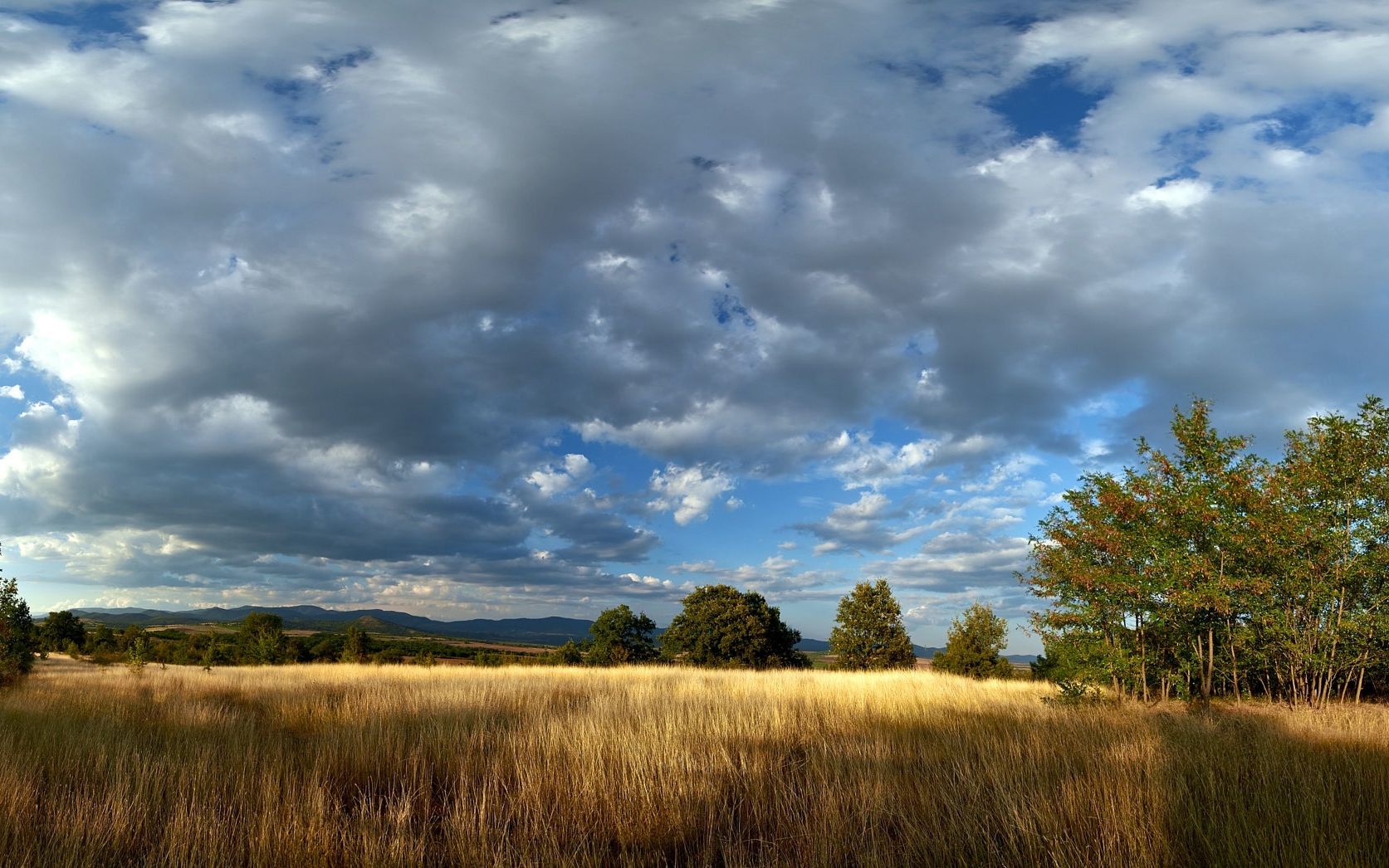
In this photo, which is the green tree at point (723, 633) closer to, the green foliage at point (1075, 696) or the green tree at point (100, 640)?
the green foliage at point (1075, 696)

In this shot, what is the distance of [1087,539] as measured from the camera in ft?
47.7

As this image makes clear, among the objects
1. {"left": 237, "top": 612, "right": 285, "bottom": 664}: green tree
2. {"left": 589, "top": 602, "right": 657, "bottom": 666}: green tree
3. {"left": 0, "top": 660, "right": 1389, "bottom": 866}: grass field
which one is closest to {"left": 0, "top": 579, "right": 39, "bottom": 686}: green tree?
{"left": 0, "top": 660, "right": 1389, "bottom": 866}: grass field

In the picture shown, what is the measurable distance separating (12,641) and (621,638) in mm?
32467

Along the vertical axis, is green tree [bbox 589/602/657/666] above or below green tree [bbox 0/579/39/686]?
below

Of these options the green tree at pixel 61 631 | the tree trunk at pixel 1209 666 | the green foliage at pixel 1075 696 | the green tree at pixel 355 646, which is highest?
the tree trunk at pixel 1209 666

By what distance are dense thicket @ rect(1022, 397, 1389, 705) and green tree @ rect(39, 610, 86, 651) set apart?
66121mm

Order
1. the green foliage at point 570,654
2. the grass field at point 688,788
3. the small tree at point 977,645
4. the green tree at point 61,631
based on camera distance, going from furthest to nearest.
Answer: the green tree at point 61,631, the green foliage at point 570,654, the small tree at point 977,645, the grass field at point 688,788

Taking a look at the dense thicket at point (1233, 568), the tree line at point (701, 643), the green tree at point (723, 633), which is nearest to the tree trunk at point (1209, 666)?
the dense thicket at point (1233, 568)

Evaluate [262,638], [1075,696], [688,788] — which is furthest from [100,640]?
[1075,696]

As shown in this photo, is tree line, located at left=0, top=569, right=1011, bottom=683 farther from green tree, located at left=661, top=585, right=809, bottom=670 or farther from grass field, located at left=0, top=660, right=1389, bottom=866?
grass field, located at left=0, top=660, right=1389, bottom=866

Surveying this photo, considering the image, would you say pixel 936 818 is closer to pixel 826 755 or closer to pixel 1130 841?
pixel 1130 841

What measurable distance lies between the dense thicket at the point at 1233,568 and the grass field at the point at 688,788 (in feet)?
7.78

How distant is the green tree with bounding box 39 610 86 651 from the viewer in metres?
53.0

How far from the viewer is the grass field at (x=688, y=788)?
5039 mm
